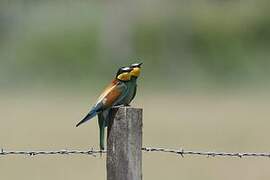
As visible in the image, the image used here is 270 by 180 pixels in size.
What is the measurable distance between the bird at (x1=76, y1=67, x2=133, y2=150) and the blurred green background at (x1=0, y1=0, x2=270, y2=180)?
634 cm

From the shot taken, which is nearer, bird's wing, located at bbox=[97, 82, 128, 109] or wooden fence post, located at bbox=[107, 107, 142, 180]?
wooden fence post, located at bbox=[107, 107, 142, 180]

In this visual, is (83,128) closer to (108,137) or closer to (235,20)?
(108,137)

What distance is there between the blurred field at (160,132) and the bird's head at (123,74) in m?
6.24

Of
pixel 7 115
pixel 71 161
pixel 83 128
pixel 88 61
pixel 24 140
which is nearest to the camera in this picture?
pixel 71 161

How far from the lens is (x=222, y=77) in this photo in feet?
118

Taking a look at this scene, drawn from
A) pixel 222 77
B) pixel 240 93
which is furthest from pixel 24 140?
pixel 222 77

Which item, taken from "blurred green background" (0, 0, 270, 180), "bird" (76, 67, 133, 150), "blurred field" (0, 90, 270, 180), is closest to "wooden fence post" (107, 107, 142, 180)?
"bird" (76, 67, 133, 150)

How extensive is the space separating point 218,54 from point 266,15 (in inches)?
190

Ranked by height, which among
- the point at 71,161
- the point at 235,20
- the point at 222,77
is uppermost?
the point at 235,20

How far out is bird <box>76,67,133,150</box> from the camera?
17.6ft

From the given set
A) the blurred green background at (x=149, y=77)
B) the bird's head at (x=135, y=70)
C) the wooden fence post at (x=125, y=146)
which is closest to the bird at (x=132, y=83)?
the bird's head at (x=135, y=70)

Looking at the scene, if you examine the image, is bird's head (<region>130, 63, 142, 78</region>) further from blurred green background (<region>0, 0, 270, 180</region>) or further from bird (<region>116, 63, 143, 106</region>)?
blurred green background (<region>0, 0, 270, 180</region>)

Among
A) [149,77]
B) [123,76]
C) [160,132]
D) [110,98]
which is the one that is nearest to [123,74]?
[123,76]

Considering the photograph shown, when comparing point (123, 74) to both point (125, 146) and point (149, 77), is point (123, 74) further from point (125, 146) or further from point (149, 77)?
point (149, 77)
